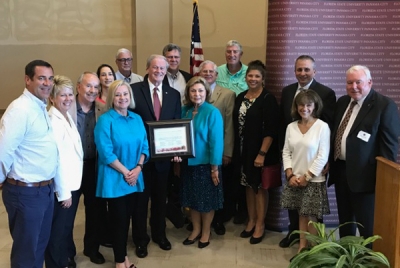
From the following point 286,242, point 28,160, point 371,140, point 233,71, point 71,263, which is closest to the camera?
point 28,160

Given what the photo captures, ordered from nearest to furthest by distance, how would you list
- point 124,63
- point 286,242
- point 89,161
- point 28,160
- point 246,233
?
point 28,160, point 89,161, point 286,242, point 246,233, point 124,63

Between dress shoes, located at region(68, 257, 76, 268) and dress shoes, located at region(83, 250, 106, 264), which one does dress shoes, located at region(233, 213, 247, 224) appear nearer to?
dress shoes, located at region(83, 250, 106, 264)

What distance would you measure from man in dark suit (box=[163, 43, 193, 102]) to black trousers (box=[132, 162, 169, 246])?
34.6 inches

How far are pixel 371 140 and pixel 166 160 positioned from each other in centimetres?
157

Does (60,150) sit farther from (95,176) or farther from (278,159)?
(278,159)

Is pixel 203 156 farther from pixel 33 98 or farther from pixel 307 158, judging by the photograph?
pixel 33 98

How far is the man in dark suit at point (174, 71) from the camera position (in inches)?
153

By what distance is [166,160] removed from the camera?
3252 millimetres

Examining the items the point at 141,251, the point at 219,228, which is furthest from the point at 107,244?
the point at 219,228

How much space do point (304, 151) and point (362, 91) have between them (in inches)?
24.6

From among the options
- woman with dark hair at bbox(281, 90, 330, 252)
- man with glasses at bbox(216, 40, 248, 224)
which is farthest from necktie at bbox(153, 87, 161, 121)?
woman with dark hair at bbox(281, 90, 330, 252)

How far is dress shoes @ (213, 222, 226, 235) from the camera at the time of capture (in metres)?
3.85

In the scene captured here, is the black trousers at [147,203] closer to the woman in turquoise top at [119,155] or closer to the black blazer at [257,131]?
the woman in turquoise top at [119,155]

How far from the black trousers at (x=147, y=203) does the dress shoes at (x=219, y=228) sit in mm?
606
